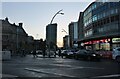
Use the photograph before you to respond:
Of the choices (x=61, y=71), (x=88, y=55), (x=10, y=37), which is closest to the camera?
(x=61, y=71)

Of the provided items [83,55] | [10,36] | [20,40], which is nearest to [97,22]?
[83,55]

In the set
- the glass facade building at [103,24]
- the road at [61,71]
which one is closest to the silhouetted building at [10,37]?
the glass facade building at [103,24]

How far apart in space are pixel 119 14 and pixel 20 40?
72.9 meters

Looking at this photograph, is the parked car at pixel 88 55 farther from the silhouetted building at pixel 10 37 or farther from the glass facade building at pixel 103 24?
the silhouetted building at pixel 10 37

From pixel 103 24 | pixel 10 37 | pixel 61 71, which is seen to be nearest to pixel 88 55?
pixel 61 71

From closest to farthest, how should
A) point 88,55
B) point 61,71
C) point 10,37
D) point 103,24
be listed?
point 61,71 < point 88,55 < point 103,24 < point 10,37

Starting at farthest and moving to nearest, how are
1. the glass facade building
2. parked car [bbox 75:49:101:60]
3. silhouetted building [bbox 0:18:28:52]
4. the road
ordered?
1. silhouetted building [bbox 0:18:28:52]
2. the glass facade building
3. parked car [bbox 75:49:101:60]
4. the road

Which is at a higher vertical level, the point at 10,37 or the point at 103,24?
the point at 103,24

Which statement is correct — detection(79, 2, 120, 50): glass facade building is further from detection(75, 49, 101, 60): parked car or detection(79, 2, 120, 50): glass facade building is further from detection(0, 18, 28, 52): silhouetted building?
detection(0, 18, 28, 52): silhouetted building

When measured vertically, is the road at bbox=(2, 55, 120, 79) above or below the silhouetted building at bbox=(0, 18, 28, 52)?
below

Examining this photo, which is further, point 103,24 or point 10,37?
point 10,37

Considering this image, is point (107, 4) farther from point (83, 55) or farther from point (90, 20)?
point (83, 55)

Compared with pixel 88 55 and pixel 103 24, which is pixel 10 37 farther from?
pixel 88 55

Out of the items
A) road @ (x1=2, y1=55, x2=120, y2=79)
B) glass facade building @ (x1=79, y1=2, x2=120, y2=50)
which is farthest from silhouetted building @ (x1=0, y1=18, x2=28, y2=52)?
road @ (x1=2, y1=55, x2=120, y2=79)
